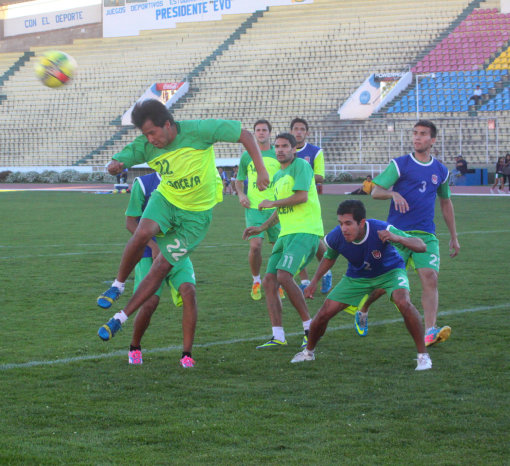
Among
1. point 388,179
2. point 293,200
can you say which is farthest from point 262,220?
point 388,179

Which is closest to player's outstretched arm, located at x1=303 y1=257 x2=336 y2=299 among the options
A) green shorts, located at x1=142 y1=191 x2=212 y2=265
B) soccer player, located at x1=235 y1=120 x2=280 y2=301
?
green shorts, located at x1=142 y1=191 x2=212 y2=265

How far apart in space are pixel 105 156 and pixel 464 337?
1621 inches

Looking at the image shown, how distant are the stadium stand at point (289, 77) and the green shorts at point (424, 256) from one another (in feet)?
104

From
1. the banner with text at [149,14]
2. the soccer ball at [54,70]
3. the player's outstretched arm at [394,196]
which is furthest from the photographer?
the banner with text at [149,14]

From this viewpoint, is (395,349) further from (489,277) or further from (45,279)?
(45,279)

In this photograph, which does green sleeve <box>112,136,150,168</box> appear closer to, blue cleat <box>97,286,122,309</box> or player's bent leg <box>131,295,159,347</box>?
blue cleat <box>97,286,122,309</box>

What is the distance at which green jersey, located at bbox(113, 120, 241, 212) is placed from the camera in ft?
20.5

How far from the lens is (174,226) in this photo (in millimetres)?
6434

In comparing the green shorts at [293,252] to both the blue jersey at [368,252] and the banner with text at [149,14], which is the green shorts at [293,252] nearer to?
the blue jersey at [368,252]

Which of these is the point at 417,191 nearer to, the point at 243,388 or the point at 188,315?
the point at 188,315

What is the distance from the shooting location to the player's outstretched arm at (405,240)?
598 cm

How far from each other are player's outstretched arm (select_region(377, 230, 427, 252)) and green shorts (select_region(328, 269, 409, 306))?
0.45m

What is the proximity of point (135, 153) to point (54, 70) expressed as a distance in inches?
185

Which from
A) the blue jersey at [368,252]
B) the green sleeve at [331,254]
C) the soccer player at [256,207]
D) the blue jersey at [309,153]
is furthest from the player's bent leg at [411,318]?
the blue jersey at [309,153]
